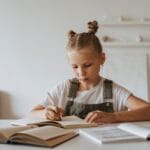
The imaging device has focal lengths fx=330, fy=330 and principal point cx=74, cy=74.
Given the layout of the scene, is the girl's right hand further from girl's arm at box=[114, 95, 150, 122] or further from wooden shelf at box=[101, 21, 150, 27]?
wooden shelf at box=[101, 21, 150, 27]

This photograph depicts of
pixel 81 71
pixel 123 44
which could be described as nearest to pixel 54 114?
pixel 81 71

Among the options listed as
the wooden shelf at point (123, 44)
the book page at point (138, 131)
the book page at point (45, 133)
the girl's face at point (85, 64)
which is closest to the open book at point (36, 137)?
the book page at point (45, 133)

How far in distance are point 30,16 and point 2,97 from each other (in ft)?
2.56

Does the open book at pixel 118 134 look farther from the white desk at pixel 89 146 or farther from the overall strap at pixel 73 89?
the overall strap at pixel 73 89

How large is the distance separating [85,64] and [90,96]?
16 centimetres

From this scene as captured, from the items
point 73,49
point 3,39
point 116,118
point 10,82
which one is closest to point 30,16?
point 3,39

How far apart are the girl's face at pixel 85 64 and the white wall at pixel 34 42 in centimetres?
140

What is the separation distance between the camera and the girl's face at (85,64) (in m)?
1.49

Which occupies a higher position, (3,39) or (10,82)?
(3,39)

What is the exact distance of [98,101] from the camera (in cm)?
154

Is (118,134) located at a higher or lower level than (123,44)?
A: lower

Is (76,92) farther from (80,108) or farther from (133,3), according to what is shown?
(133,3)

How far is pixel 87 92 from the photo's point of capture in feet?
5.12

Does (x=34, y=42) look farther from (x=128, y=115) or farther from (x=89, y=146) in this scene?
(x=89, y=146)
